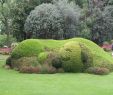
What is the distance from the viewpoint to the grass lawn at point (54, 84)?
13.8m

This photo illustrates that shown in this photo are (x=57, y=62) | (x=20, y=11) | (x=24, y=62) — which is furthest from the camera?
(x=20, y=11)

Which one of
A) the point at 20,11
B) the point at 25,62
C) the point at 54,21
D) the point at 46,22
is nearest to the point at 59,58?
the point at 25,62

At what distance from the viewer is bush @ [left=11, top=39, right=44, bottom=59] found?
2095 centimetres

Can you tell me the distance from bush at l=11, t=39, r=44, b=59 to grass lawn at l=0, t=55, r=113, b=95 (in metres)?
2.08

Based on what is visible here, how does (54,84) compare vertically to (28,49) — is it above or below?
below

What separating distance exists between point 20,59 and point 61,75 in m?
3.45

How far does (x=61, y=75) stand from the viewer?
59.9 ft

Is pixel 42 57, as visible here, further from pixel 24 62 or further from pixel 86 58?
pixel 86 58

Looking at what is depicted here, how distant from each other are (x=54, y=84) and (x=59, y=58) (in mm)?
4293

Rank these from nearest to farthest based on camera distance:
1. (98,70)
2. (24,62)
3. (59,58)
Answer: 1. (98,70)
2. (59,58)
3. (24,62)

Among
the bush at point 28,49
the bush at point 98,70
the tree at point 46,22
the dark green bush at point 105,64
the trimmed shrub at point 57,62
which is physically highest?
the tree at point 46,22

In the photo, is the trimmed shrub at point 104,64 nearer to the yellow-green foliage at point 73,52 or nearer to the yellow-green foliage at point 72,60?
the yellow-green foliage at point 73,52

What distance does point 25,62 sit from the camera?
66.3 ft

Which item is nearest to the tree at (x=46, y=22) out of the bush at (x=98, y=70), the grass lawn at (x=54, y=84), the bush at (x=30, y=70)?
the bush at (x=30, y=70)
